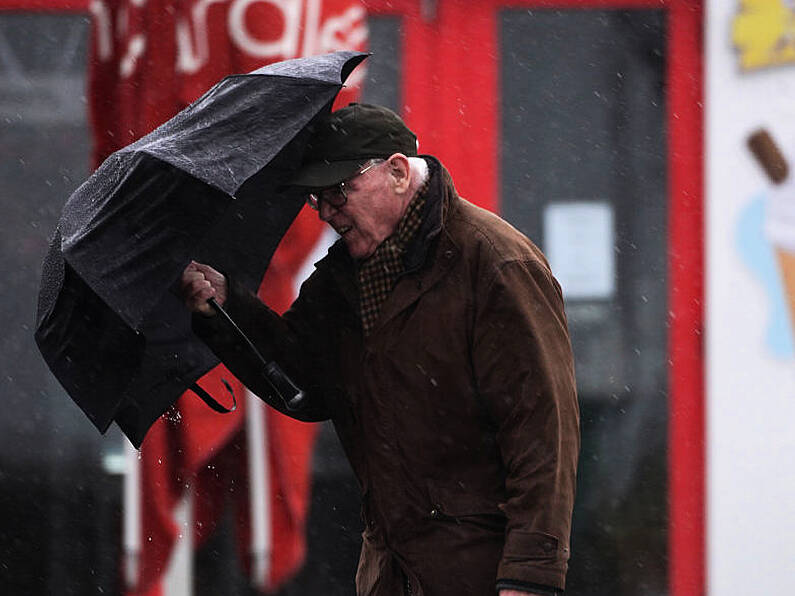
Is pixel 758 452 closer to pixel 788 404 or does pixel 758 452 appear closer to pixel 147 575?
pixel 788 404

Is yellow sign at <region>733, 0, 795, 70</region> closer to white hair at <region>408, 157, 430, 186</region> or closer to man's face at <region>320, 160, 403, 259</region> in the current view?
white hair at <region>408, 157, 430, 186</region>

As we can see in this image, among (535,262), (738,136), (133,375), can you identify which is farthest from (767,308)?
(133,375)

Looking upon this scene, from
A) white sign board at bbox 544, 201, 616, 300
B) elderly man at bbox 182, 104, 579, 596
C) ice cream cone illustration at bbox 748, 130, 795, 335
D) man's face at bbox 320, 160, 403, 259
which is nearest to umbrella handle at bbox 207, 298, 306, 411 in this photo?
elderly man at bbox 182, 104, 579, 596

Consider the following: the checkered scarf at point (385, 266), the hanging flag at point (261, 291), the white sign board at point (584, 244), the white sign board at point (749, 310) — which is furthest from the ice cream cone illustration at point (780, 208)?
the checkered scarf at point (385, 266)

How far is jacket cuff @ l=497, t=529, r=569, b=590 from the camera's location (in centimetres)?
272

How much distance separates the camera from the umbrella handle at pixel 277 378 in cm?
311

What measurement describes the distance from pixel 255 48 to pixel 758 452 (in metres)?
2.90

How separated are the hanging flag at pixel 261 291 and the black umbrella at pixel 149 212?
214 cm

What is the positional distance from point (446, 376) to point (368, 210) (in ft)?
1.47

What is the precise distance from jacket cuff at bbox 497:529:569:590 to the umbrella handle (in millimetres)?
711

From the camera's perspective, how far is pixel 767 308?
5520 millimetres

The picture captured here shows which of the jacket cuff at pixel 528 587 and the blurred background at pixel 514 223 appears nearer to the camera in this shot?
the jacket cuff at pixel 528 587

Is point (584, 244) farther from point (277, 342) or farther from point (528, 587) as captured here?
point (528, 587)

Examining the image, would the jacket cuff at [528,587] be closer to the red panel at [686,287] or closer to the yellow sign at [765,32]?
the red panel at [686,287]
